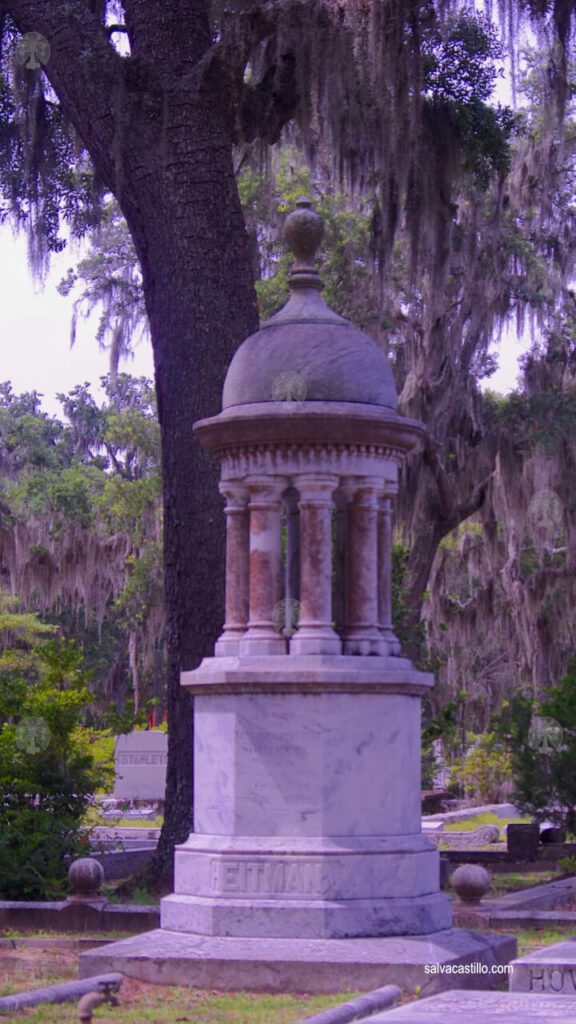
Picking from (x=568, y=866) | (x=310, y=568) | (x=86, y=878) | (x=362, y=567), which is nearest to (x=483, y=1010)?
(x=310, y=568)

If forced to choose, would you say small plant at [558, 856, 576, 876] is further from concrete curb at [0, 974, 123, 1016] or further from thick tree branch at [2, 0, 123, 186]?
thick tree branch at [2, 0, 123, 186]

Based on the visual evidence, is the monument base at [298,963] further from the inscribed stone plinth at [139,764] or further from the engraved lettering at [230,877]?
the inscribed stone plinth at [139,764]

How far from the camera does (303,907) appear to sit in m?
8.48

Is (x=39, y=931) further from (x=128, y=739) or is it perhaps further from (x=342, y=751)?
(x=128, y=739)

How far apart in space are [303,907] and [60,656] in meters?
6.23

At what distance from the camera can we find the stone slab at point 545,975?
7496mm

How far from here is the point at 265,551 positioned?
9.30m

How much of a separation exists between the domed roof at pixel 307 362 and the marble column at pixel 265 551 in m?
0.59

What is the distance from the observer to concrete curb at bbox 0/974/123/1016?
7.25 meters

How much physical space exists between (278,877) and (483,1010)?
211cm


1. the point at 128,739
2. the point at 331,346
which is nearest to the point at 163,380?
the point at 331,346

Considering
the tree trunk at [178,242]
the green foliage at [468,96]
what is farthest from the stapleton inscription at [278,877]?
the green foliage at [468,96]

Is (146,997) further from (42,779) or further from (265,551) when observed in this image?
(42,779)

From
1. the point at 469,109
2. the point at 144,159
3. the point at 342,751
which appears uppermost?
the point at 469,109
